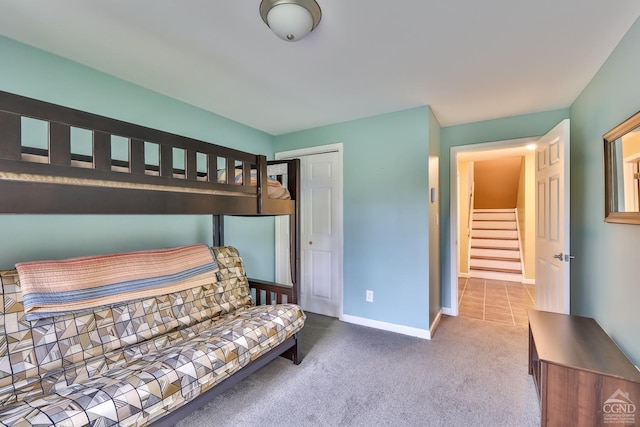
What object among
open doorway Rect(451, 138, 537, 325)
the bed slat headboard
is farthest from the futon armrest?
open doorway Rect(451, 138, 537, 325)

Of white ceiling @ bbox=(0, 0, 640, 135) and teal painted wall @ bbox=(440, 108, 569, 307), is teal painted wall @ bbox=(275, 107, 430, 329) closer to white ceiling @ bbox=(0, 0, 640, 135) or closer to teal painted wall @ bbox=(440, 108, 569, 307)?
white ceiling @ bbox=(0, 0, 640, 135)

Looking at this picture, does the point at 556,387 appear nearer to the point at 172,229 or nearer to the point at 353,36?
the point at 353,36

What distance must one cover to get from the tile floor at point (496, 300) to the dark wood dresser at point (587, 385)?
1.68 meters

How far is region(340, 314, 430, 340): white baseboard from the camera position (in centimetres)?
262

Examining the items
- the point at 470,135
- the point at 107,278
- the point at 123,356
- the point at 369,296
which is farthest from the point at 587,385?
the point at 107,278

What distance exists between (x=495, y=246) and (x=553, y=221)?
360 cm

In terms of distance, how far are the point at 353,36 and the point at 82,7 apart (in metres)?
1.36

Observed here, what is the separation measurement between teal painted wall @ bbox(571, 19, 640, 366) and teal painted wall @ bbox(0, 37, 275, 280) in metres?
2.96

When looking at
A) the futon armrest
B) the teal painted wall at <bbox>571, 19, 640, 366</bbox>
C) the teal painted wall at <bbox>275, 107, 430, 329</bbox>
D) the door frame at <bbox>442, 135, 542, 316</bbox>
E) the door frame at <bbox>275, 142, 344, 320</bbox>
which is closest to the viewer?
the teal painted wall at <bbox>571, 19, 640, 366</bbox>

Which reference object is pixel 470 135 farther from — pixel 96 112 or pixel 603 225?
pixel 96 112

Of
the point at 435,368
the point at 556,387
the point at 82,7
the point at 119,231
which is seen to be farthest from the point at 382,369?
the point at 82,7

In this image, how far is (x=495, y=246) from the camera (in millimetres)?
5523

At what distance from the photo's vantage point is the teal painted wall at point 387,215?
8.59 ft

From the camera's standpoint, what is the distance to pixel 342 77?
6.72 feet
